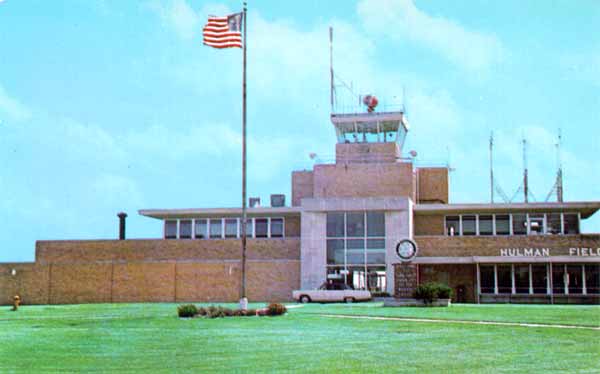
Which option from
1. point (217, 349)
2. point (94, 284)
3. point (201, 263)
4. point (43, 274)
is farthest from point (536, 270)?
point (217, 349)

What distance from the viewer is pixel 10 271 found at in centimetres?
5738

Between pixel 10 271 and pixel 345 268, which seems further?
pixel 10 271

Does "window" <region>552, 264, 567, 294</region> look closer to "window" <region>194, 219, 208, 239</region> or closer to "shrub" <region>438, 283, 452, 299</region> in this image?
"shrub" <region>438, 283, 452, 299</region>

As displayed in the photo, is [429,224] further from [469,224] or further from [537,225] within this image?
[537,225]

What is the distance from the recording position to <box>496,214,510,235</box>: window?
5647 centimetres

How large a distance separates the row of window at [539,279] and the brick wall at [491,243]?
125 cm

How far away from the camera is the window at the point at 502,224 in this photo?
56.5m

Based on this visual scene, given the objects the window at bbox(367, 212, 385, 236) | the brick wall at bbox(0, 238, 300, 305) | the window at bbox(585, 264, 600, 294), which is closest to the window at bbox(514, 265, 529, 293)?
the window at bbox(585, 264, 600, 294)

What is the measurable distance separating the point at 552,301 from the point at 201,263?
70.6 ft

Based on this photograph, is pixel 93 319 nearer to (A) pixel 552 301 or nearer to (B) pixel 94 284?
(B) pixel 94 284

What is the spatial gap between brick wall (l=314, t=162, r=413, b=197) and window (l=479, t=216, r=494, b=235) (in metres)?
4.92

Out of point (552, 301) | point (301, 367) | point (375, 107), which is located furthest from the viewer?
point (375, 107)

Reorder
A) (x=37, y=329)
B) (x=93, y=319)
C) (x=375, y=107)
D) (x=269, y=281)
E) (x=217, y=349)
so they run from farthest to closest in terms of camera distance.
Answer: (x=375, y=107)
(x=269, y=281)
(x=93, y=319)
(x=37, y=329)
(x=217, y=349)

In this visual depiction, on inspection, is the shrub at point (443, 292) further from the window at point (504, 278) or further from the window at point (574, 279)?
the window at point (574, 279)
